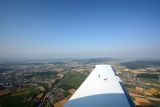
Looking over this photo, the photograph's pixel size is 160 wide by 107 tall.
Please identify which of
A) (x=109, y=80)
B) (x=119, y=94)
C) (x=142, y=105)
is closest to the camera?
(x=119, y=94)

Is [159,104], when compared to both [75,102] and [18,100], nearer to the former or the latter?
[75,102]

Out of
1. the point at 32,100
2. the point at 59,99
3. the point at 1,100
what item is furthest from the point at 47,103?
the point at 1,100

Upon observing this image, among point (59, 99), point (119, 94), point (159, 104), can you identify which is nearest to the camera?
point (119, 94)

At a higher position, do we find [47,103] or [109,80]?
[109,80]

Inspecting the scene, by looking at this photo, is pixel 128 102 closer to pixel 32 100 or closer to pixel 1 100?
pixel 32 100

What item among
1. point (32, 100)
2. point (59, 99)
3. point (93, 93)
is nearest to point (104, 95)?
point (93, 93)

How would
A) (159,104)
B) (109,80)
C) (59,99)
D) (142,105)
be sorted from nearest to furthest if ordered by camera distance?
(109,80)
(142,105)
(159,104)
(59,99)

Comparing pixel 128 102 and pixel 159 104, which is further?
pixel 159 104

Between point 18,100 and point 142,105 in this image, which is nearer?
point 142,105

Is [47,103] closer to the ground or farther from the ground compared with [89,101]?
closer to the ground
